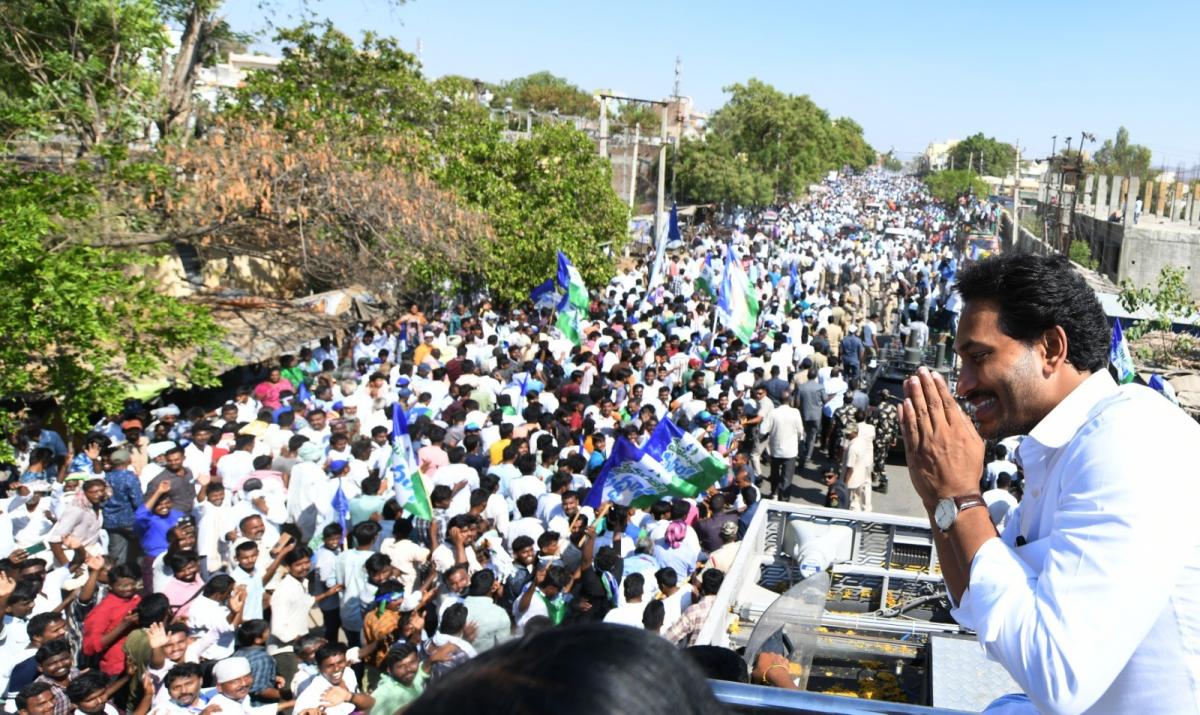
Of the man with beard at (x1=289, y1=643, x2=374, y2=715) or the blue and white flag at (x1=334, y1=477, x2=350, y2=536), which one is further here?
the blue and white flag at (x1=334, y1=477, x2=350, y2=536)

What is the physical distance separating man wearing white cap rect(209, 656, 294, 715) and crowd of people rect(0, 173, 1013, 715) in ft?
0.03

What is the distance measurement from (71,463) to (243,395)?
1.80m

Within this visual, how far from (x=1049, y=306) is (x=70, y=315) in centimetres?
693

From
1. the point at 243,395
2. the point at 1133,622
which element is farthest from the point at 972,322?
the point at 243,395

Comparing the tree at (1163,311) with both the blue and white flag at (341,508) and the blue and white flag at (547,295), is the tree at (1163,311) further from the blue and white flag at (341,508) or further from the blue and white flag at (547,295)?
the blue and white flag at (341,508)

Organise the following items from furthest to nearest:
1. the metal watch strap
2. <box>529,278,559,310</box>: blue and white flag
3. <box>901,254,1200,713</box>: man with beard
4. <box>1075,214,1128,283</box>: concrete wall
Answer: <box>1075,214,1128,283</box>: concrete wall
<box>529,278,559,310</box>: blue and white flag
the metal watch strap
<box>901,254,1200,713</box>: man with beard

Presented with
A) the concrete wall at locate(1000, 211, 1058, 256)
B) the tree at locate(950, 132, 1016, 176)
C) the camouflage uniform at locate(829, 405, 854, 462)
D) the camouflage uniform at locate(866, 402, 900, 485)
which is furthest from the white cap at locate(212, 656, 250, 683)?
the tree at locate(950, 132, 1016, 176)

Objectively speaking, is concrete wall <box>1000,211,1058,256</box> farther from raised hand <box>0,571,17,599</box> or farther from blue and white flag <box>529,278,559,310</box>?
raised hand <box>0,571,17,599</box>

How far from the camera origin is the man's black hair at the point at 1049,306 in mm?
1521

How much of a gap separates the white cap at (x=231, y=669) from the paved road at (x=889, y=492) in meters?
6.96

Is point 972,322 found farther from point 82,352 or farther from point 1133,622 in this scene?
point 82,352

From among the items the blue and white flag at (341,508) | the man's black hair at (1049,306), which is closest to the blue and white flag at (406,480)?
the blue and white flag at (341,508)

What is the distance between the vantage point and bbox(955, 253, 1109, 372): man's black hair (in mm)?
1521

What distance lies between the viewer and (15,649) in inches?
187
